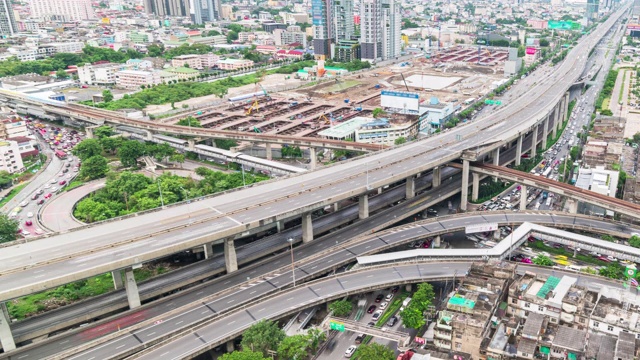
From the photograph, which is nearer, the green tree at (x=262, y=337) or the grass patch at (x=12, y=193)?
the green tree at (x=262, y=337)

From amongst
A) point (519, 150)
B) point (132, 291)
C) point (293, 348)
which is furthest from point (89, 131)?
point (519, 150)

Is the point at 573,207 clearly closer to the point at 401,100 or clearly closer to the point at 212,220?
the point at 212,220

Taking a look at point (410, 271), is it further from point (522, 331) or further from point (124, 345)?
point (124, 345)

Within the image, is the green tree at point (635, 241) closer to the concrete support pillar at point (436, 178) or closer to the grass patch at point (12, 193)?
the concrete support pillar at point (436, 178)

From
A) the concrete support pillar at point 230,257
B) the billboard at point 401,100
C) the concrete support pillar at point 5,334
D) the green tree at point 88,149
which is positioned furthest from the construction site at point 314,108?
the concrete support pillar at point 5,334

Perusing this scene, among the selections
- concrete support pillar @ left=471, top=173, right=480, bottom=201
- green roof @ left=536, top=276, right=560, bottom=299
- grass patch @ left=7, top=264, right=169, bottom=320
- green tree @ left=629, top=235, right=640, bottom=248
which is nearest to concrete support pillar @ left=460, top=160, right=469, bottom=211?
concrete support pillar @ left=471, top=173, right=480, bottom=201
